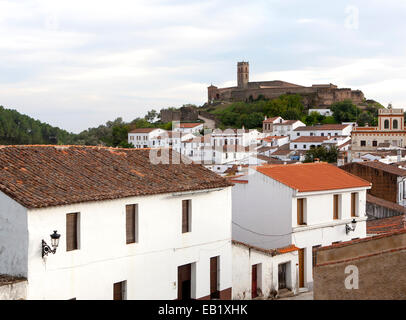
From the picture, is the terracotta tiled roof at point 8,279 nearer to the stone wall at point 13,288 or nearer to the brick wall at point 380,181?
the stone wall at point 13,288

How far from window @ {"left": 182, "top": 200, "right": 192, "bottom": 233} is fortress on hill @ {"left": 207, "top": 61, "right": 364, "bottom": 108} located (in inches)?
4343

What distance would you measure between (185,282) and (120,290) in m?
2.57

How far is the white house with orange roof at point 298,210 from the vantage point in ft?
67.5

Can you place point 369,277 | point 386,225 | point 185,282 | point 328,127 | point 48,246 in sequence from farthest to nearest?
point 328,127, point 386,225, point 185,282, point 48,246, point 369,277

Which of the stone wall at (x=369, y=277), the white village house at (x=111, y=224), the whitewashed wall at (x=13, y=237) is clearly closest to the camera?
the stone wall at (x=369, y=277)

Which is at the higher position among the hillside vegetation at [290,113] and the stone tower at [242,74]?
the stone tower at [242,74]

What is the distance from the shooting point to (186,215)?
16625mm

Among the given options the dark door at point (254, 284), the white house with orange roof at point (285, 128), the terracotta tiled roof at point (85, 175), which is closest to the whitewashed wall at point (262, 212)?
the dark door at point (254, 284)

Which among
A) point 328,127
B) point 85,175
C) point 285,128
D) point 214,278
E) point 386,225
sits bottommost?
point 214,278

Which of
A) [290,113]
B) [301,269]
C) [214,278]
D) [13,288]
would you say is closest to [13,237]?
[13,288]

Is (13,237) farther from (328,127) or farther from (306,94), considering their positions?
(306,94)

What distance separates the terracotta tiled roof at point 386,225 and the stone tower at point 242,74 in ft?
420
